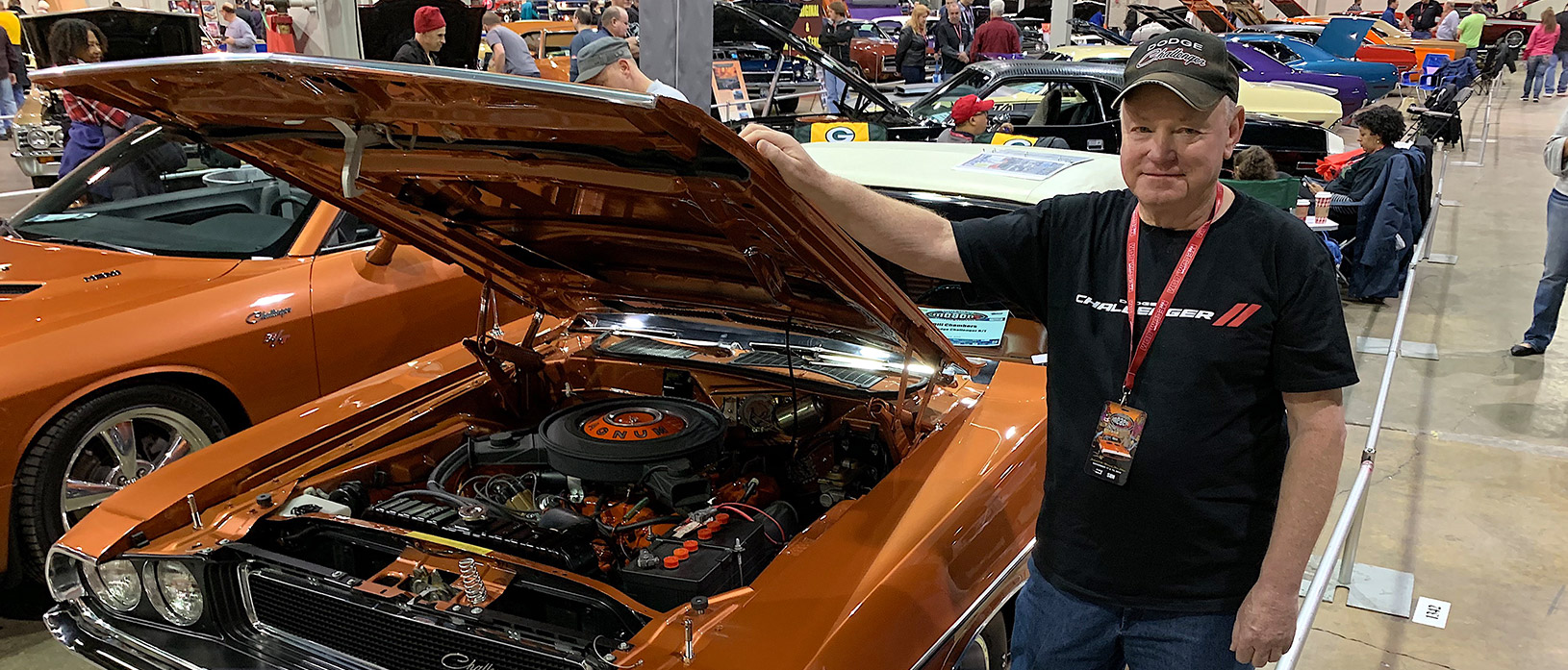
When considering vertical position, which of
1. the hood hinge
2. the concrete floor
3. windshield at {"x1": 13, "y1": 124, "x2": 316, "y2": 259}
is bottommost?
the concrete floor

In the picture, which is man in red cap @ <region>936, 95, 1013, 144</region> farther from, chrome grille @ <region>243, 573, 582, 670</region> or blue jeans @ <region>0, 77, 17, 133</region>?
blue jeans @ <region>0, 77, 17, 133</region>

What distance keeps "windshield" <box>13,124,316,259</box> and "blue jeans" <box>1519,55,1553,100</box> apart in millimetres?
20808

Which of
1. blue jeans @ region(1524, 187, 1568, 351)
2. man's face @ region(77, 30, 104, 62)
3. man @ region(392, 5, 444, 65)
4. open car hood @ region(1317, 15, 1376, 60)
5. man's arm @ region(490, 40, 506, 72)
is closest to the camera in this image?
blue jeans @ region(1524, 187, 1568, 351)

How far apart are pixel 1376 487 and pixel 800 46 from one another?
5798mm

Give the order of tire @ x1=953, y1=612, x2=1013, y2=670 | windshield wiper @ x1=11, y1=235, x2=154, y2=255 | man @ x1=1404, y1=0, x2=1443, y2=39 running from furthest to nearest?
man @ x1=1404, y1=0, x2=1443, y2=39, windshield wiper @ x1=11, y1=235, x2=154, y2=255, tire @ x1=953, y1=612, x2=1013, y2=670

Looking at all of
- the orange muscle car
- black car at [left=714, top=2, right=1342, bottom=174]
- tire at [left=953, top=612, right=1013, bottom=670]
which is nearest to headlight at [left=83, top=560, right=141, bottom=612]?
the orange muscle car

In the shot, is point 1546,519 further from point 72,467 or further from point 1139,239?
point 72,467

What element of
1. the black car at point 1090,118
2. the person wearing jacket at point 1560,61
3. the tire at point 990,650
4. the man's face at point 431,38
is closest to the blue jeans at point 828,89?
the black car at point 1090,118

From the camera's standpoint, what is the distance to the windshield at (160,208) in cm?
400

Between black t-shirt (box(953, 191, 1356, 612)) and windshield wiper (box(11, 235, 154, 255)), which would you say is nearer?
black t-shirt (box(953, 191, 1356, 612))

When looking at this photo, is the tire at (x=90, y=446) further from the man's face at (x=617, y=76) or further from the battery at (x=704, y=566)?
the battery at (x=704, y=566)

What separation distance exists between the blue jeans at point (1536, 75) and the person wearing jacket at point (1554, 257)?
15521 mm

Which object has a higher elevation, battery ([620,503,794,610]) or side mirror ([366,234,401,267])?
side mirror ([366,234,401,267])

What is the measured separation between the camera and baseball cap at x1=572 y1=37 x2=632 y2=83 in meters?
3.67
